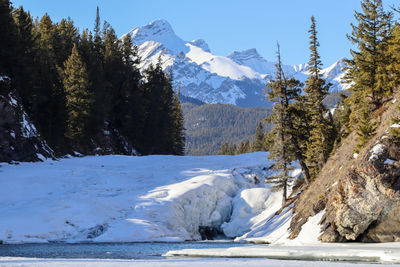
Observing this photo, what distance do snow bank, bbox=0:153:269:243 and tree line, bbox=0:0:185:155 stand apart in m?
9.26

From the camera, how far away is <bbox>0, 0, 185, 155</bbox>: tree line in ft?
151

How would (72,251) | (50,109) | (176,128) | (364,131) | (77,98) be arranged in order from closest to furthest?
(72,251) → (364,131) → (50,109) → (77,98) → (176,128)

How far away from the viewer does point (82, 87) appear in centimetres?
5331

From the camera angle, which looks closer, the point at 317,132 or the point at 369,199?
the point at 369,199

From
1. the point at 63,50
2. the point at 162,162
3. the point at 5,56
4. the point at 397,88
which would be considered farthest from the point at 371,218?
the point at 63,50

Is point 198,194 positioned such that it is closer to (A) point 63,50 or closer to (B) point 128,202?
(B) point 128,202

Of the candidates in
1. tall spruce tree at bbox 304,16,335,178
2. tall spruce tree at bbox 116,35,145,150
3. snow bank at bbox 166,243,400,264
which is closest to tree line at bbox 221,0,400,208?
tall spruce tree at bbox 304,16,335,178

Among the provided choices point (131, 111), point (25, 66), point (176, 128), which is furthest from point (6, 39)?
point (176, 128)

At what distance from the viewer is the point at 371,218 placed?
20328 millimetres

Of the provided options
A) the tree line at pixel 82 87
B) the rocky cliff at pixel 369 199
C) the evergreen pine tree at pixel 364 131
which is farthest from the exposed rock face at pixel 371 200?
the tree line at pixel 82 87

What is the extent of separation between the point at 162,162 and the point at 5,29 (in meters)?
20.8

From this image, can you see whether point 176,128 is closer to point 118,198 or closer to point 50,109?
point 50,109

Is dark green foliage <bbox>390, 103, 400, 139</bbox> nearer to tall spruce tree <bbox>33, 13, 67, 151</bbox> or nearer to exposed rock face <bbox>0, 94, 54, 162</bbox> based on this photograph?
exposed rock face <bbox>0, 94, 54, 162</bbox>

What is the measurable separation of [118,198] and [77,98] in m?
25.4
